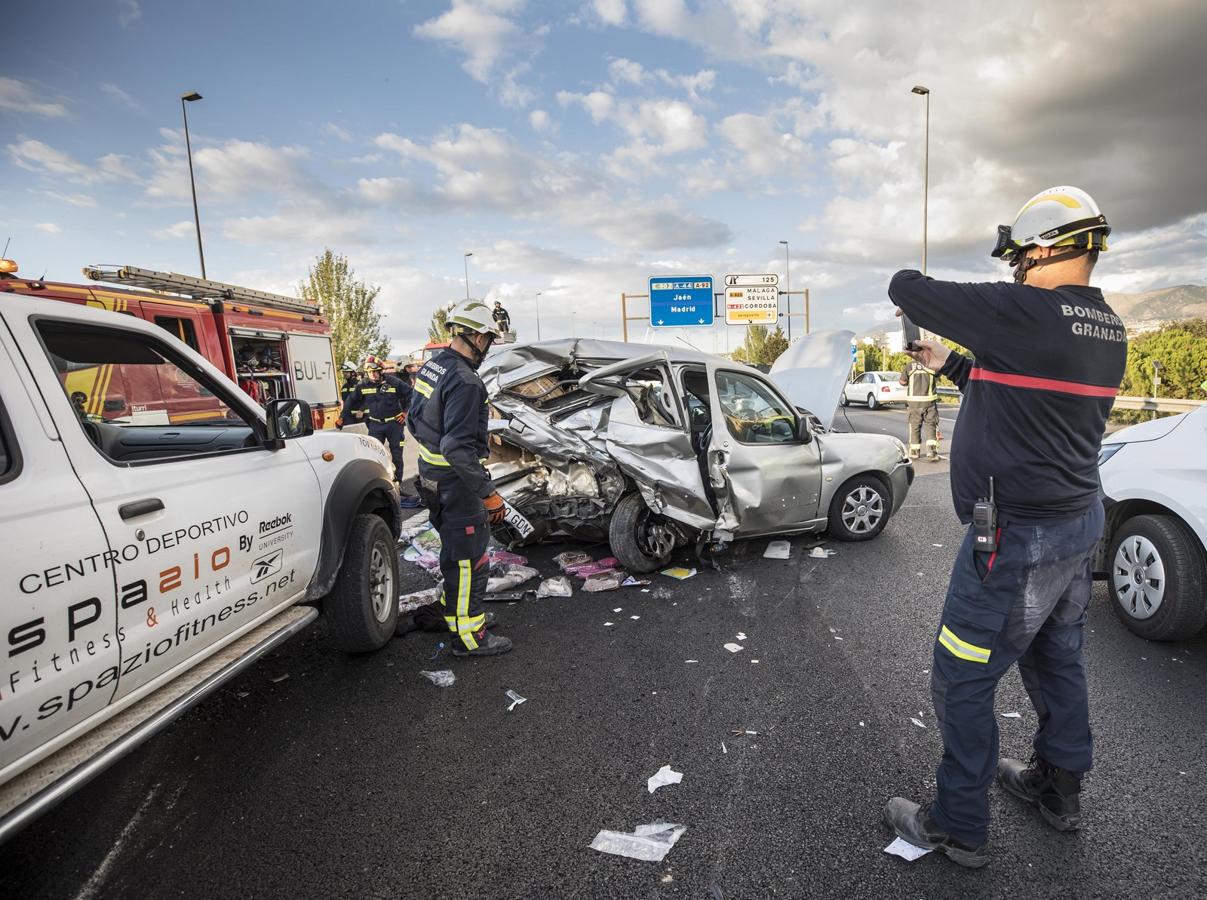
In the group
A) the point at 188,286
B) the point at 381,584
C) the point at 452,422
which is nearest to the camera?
the point at 452,422

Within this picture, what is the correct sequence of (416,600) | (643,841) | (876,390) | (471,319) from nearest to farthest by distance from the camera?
(643,841), (471,319), (416,600), (876,390)

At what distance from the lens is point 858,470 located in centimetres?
542

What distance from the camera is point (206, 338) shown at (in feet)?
27.3

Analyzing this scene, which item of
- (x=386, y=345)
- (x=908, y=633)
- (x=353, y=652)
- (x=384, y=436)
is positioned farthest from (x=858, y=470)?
(x=386, y=345)

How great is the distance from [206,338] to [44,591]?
7.79 meters

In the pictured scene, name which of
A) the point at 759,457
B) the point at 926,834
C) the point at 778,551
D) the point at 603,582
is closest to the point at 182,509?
the point at 926,834

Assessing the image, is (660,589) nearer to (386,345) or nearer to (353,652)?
(353,652)

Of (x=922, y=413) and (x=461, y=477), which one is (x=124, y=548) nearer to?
(x=461, y=477)

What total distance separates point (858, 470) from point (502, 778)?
13.3ft

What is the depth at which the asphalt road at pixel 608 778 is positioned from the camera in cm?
204

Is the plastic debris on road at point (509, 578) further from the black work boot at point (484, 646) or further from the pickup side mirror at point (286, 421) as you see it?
the pickup side mirror at point (286, 421)

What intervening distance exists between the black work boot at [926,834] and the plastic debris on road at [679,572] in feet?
8.68

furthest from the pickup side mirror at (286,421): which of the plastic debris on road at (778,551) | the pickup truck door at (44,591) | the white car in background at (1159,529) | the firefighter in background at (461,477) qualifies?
the white car in background at (1159,529)

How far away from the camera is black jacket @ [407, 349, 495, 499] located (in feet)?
11.4
